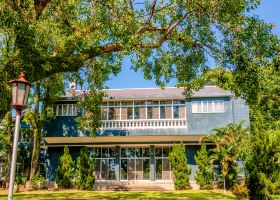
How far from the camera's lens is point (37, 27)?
13.0 m

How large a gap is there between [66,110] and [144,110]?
21.9 ft

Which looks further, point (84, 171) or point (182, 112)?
point (182, 112)

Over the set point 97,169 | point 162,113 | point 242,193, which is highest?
point 162,113

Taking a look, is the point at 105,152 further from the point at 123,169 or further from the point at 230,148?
the point at 230,148

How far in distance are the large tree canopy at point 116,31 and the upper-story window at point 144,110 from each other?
Answer: 1609cm

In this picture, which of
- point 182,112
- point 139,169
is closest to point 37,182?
point 139,169

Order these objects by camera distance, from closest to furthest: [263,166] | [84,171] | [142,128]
A: [263,166], [84,171], [142,128]

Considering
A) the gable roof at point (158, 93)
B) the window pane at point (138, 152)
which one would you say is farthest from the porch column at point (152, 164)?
the gable roof at point (158, 93)

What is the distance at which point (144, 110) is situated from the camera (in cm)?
3206

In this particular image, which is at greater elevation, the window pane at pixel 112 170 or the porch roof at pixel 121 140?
the porch roof at pixel 121 140

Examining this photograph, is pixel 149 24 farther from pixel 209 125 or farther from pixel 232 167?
pixel 209 125

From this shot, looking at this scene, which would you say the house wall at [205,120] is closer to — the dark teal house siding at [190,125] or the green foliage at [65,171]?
the dark teal house siding at [190,125]

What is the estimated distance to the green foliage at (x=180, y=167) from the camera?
1153 inches

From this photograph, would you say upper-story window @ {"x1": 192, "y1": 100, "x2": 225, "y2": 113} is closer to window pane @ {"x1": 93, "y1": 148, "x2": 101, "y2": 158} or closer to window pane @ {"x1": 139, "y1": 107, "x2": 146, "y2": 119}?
window pane @ {"x1": 139, "y1": 107, "x2": 146, "y2": 119}
